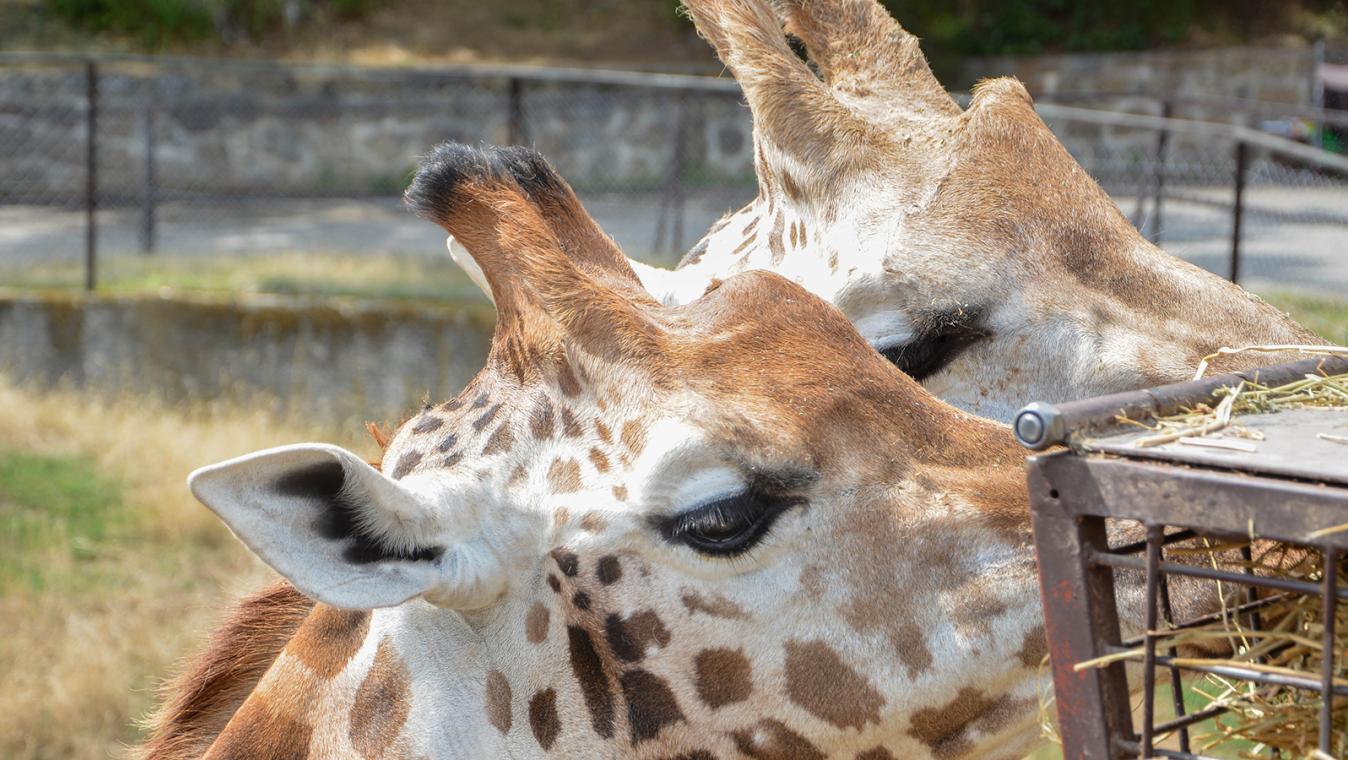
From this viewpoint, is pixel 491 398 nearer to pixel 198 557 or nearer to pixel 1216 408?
pixel 1216 408

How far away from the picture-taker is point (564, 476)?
2213 mm

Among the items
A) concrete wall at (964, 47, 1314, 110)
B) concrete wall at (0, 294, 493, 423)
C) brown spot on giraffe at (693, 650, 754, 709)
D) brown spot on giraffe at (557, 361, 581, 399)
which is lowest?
concrete wall at (0, 294, 493, 423)

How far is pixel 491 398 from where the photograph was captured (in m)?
2.36

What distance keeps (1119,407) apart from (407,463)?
3.59 feet

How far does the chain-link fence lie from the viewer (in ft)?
42.1

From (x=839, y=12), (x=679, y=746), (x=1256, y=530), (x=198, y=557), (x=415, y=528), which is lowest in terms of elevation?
(x=198, y=557)

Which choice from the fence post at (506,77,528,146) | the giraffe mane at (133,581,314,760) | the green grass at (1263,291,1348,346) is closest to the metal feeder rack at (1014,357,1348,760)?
the giraffe mane at (133,581,314,760)

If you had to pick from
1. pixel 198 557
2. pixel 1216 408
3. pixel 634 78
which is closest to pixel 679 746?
pixel 1216 408

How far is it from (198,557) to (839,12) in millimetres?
4702

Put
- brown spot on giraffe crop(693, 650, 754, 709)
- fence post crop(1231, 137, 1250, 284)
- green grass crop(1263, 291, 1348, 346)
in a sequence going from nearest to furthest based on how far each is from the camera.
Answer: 1. brown spot on giraffe crop(693, 650, 754, 709)
2. green grass crop(1263, 291, 1348, 346)
3. fence post crop(1231, 137, 1250, 284)

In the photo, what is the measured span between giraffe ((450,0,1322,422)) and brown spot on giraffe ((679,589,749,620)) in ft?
2.63

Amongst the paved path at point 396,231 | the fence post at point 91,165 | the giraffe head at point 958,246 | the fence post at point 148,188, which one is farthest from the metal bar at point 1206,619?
the fence post at point 148,188

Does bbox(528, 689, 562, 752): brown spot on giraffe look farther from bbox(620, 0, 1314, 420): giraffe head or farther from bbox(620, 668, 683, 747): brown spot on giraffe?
bbox(620, 0, 1314, 420): giraffe head

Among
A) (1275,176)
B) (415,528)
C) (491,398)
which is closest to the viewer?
(415,528)
